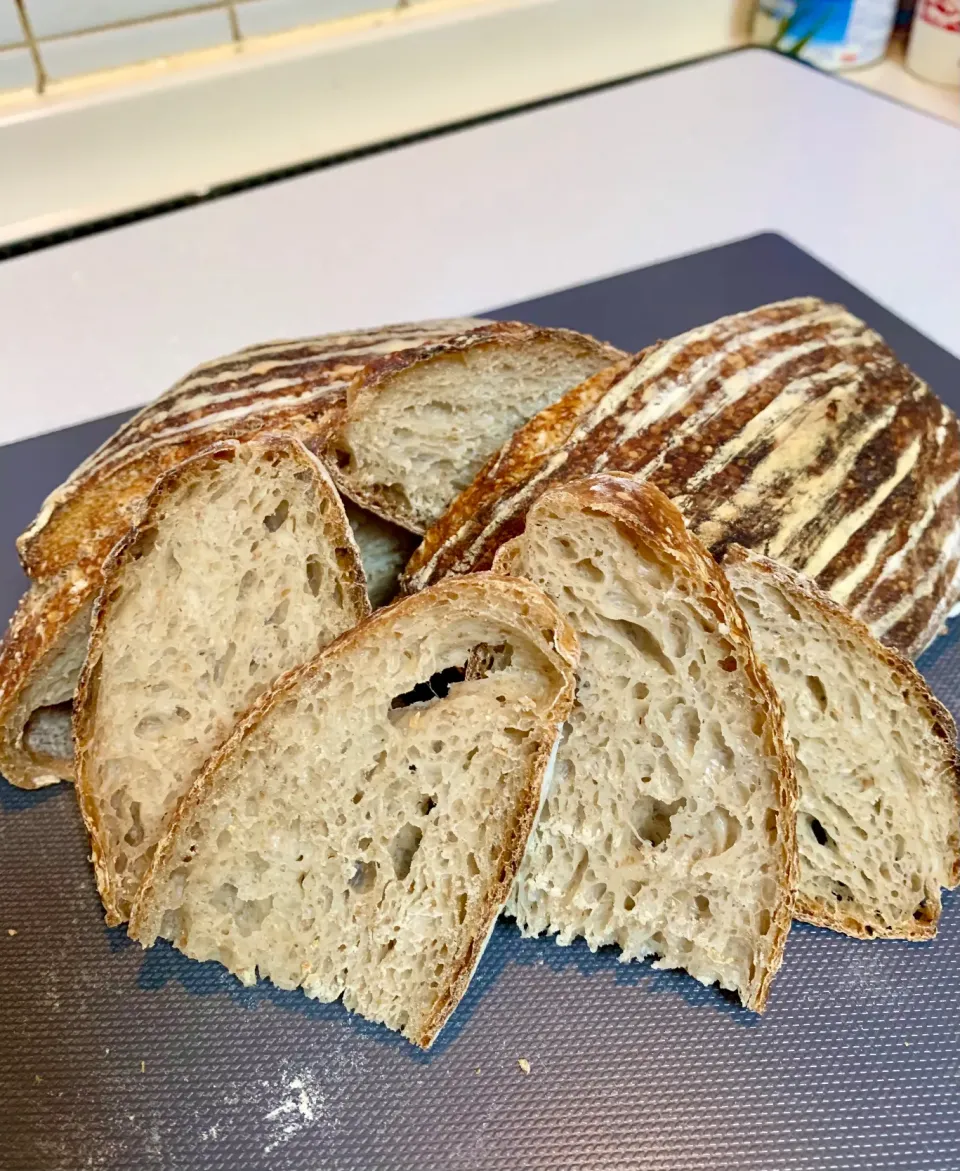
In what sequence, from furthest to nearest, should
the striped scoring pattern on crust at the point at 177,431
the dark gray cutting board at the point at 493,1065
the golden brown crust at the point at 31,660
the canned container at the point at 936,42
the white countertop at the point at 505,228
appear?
the canned container at the point at 936,42 → the white countertop at the point at 505,228 → the striped scoring pattern on crust at the point at 177,431 → the golden brown crust at the point at 31,660 → the dark gray cutting board at the point at 493,1065

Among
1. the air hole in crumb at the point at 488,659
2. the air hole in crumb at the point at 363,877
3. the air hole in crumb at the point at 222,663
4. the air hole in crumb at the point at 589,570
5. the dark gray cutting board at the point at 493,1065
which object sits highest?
the air hole in crumb at the point at 589,570

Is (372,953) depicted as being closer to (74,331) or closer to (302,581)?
(302,581)

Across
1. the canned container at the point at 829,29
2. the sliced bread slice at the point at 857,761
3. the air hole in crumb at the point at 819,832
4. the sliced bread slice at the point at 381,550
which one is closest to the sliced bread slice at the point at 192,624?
the sliced bread slice at the point at 381,550

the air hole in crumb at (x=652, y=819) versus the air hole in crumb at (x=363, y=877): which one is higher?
the air hole in crumb at (x=652, y=819)

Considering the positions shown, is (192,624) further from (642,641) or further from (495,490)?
(642,641)

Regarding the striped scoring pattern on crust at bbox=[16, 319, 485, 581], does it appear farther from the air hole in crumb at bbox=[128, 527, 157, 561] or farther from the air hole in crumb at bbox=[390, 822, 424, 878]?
the air hole in crumb at bbox=[390, 822, 424, 878]

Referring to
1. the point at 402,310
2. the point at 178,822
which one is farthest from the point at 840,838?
the point at 402,310

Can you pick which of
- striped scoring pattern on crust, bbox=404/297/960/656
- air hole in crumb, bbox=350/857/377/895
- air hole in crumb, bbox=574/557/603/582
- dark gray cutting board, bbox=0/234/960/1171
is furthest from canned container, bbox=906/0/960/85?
air hole in crumb, bbox=350/857/377/895

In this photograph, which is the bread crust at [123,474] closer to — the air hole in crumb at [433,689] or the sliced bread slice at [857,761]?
the air hole in crumb at [433,689]
